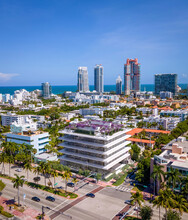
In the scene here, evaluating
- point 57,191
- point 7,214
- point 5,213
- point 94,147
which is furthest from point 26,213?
point 94,147

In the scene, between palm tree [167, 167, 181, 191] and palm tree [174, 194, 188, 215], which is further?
palm tree [167, 167, 181, 191]

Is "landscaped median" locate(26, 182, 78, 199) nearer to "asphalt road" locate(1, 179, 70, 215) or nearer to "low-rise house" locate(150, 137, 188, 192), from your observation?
"asphalt road" locate(1, 179, 70, 215)

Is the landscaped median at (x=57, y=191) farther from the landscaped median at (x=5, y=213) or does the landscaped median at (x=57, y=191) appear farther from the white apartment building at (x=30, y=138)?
the white apartment building at (x=30, y=138)

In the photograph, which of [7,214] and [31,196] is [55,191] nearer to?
[31,196]

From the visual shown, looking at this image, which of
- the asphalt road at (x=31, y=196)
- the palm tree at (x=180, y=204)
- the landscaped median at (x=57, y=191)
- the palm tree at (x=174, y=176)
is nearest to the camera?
the palm tree at (x=180, y=204)

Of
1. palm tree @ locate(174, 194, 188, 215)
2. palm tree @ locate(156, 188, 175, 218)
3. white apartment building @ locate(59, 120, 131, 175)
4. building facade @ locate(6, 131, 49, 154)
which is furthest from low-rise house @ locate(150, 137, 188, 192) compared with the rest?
building facade @ locate(6, 131, 49, 154)

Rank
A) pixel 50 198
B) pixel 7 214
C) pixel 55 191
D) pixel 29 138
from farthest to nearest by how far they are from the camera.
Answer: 1. pixel 29 138
2. pixel 55 191
3. pixel 50 198
4. pixel 7 214

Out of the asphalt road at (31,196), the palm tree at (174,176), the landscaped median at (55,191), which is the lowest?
the asphalt road at (31,196)

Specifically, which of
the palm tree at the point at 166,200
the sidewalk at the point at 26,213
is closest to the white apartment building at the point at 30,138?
the sidewalk at the point at 26,213
